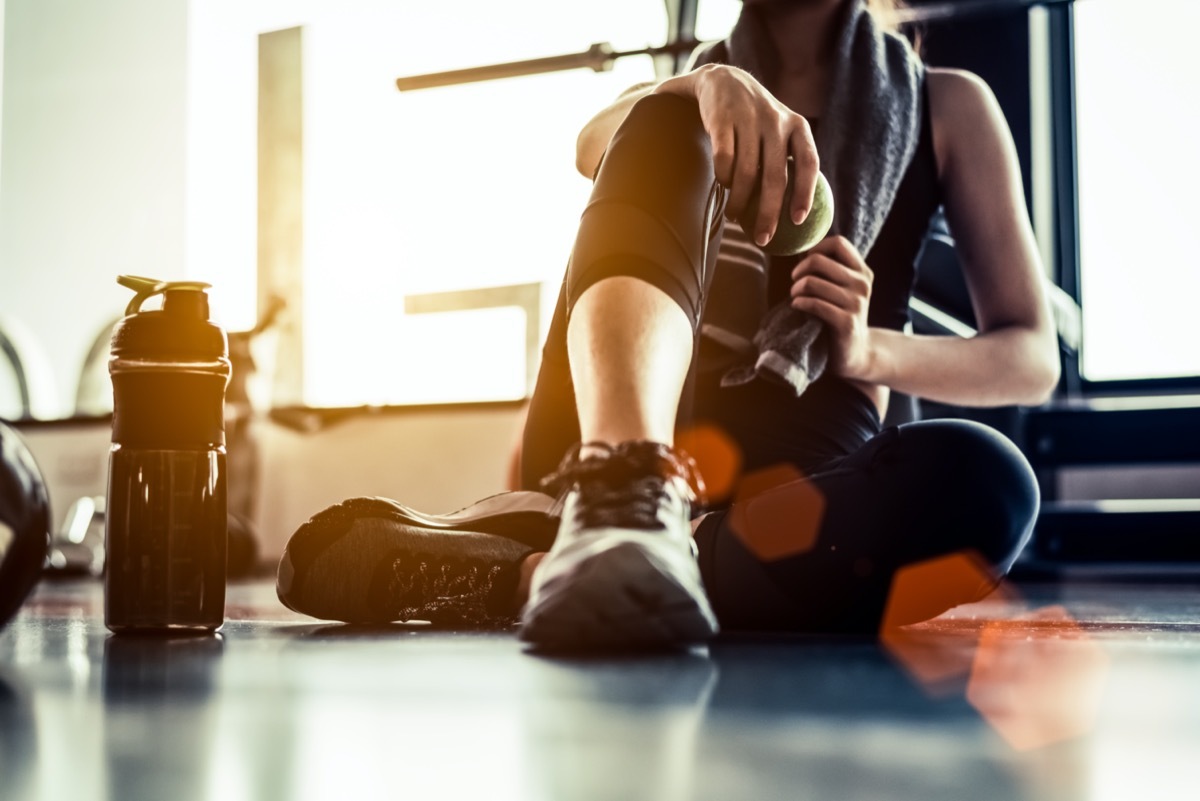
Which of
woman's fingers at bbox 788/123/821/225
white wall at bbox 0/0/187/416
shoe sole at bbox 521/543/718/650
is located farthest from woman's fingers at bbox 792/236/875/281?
white wall at bbox 0/0/187/416

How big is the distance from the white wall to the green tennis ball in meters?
3.17

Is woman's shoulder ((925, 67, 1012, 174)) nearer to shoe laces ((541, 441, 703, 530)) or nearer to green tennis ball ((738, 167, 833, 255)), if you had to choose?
green tennis ball ((738, 167, 833, 255))

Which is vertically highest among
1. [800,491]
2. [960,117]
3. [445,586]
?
[960,117]

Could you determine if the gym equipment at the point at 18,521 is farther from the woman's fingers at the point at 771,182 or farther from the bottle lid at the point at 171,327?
the woman's fingers at the point at 771,182

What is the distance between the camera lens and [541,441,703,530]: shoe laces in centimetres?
67

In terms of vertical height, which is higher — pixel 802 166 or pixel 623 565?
pixel 802 166

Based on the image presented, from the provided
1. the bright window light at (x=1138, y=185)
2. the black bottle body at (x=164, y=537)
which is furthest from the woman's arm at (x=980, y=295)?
the bright window light at (x=1138, y=185)

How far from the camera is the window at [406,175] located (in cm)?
332

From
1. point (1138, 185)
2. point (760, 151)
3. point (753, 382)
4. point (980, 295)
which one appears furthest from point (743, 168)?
point (1138, 185)

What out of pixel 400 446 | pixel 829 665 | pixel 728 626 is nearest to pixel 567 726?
pixel 829 665

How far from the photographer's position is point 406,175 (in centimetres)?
351

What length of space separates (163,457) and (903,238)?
83cm

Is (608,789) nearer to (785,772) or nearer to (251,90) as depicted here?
(785,772)

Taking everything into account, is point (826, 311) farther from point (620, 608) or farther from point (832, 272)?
point (620, 608)
